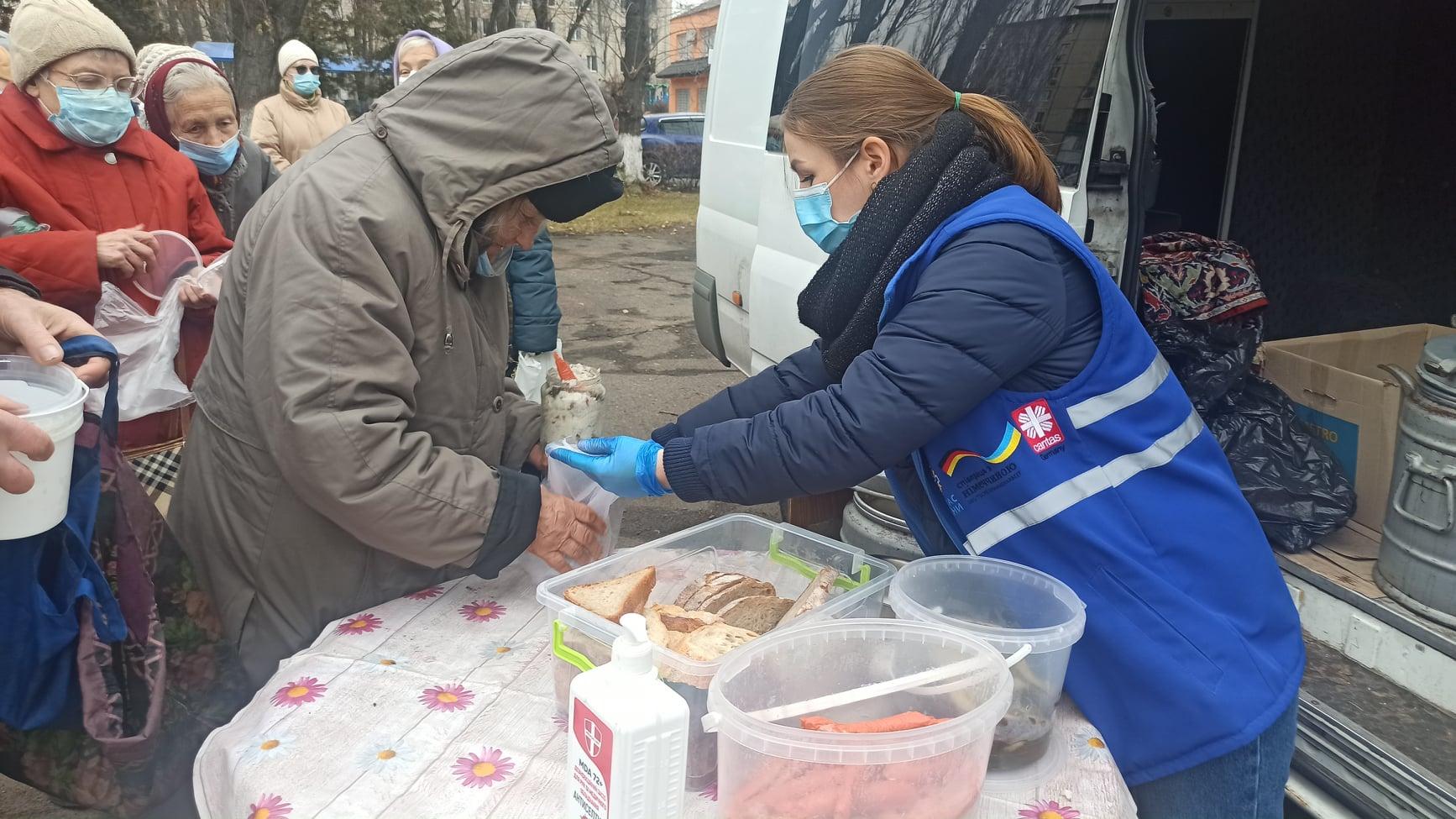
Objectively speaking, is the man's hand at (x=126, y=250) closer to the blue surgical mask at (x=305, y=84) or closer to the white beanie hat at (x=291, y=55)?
the blue surgical mask at (x=305, y=84)

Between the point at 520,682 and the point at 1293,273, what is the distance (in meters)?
3.84

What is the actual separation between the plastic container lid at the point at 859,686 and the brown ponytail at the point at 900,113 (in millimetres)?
817

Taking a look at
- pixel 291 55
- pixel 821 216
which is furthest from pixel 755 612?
pixel 291 55

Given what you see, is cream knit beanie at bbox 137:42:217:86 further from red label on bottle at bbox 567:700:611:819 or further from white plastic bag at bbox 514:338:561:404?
red label on bottle at bbox 567:700:611:819

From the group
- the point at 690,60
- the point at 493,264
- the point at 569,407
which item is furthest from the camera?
the point at 690,60

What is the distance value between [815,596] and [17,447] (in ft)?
3.53

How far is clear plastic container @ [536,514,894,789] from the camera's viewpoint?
122 cm

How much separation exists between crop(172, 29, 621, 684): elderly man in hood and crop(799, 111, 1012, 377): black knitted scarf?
528mm

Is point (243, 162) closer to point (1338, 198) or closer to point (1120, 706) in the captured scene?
point (1120, 706)

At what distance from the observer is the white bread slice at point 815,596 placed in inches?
56.1

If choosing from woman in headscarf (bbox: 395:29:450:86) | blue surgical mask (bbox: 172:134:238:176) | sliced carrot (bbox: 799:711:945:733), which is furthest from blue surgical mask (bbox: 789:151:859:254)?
woman in headscarf (bbox: 395:29:450:86)

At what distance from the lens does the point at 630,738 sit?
0.93m

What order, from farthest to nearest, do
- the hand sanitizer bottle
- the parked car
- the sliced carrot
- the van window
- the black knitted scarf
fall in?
the parked car < the van window < the black knitted scarf < the sliced carrot < the hand sanitizer bottle

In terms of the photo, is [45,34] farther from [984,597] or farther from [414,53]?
[984,597]
